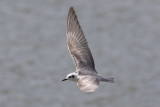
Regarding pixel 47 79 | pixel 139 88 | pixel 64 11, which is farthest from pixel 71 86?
pixel 64 11

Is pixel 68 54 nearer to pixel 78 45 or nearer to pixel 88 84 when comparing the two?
pixel 78 45

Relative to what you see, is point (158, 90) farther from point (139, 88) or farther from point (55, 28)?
point (55, 28)

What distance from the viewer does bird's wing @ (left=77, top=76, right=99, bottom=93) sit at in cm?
1043

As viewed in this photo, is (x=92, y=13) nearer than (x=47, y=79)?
No

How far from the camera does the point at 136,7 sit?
71.8 feet

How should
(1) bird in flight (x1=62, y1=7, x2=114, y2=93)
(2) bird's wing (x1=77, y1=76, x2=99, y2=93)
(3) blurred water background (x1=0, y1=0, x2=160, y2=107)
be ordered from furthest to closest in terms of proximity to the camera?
(3) blurred water background (x1=0, y1=0, x2=160, y2=107)
(1) bird in flight (x1=62, y1=7, x2=114, y2=93)
(2) bird's wing (x1=77, y1=76, x2=99, y2=93)

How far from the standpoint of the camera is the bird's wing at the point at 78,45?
41.1 ft

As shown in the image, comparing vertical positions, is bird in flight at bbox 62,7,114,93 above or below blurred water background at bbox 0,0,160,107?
below

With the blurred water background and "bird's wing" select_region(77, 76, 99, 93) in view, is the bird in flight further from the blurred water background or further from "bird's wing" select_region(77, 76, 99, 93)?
the blurred water background

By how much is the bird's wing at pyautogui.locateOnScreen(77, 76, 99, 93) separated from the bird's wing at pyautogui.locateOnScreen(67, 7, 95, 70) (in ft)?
3.54

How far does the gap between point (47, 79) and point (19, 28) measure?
8.74ft

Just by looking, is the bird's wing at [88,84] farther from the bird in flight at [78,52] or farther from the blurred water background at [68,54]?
the blurred water background at [68,54]

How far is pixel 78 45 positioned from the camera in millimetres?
12875

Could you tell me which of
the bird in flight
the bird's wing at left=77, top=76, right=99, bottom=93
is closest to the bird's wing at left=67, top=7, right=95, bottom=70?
the bird in flight
